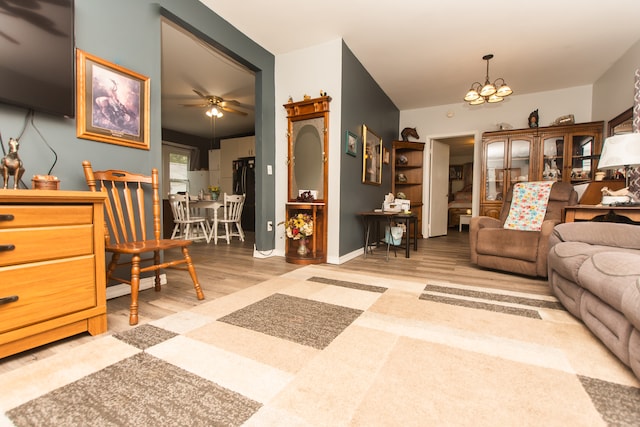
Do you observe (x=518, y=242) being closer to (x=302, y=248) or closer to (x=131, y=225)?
(x=302, y=248)

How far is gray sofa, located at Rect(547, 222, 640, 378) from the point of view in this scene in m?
1.11

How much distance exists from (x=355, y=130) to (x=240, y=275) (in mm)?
2313

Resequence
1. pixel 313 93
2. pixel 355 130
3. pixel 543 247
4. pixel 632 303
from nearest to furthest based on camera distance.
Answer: pixel 632 303 < pixel 543 247 < pixel 313 93 < pixel 355 130

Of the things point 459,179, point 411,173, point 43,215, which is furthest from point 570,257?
point 459,179

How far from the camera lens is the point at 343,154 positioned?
3.36 meters

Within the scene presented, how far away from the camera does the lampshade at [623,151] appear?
84.3 inches

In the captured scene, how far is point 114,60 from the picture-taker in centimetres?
202

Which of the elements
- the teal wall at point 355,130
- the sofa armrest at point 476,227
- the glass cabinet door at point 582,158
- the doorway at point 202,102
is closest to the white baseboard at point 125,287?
the teal wall at point 355,130

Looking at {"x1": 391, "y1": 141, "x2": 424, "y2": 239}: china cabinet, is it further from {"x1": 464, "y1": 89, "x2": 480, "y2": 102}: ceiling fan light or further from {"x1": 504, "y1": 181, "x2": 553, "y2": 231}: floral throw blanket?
{"x1": 504, "y1": 181, "x2": 553, "y2": 231}: floral throw blanket

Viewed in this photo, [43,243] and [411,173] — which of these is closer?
[43,243]

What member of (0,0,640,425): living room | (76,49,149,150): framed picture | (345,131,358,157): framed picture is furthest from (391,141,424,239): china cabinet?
(76,49,149,150): framed picture

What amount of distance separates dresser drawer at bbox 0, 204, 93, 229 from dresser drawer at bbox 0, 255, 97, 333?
0.18 metres

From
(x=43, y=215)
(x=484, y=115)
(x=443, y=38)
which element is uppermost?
(x=443, y=38)

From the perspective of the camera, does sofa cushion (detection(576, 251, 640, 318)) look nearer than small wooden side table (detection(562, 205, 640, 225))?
Yes
